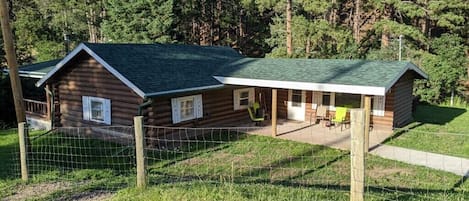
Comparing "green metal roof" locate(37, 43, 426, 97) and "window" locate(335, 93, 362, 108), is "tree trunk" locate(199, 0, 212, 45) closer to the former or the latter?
"green metal roof" locate(37, 43, 426, 97)

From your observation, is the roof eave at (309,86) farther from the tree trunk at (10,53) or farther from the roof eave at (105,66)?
the tree trunk at (10,53)

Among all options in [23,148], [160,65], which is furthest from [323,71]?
[23,148]

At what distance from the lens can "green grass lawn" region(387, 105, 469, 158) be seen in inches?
496

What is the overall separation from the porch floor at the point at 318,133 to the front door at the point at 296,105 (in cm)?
66

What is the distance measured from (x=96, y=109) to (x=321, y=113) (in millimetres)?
9127

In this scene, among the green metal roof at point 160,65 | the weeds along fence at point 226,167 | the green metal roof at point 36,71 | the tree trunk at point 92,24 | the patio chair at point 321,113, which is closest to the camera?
the weeds along fence at point 226,167

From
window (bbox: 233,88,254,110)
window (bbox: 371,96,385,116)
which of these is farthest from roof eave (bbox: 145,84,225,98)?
window (bbox: 371,96,385,116)

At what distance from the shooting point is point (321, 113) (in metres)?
16.7

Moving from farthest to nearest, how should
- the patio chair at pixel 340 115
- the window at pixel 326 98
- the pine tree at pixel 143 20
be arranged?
the pine tree at pixel 143 20 < the window at pixel 326 98 < the patio chair at pixel 340 115

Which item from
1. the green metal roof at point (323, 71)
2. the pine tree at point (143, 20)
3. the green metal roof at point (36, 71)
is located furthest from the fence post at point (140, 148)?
the pine tree at point (143, 20)

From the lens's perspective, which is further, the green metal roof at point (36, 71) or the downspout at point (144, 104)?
the green metal roof at point (36, 71)

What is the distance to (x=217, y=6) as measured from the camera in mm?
38438

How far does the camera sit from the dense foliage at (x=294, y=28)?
24.5 metres

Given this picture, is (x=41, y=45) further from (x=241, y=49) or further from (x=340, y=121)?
(x=340, y=121)
